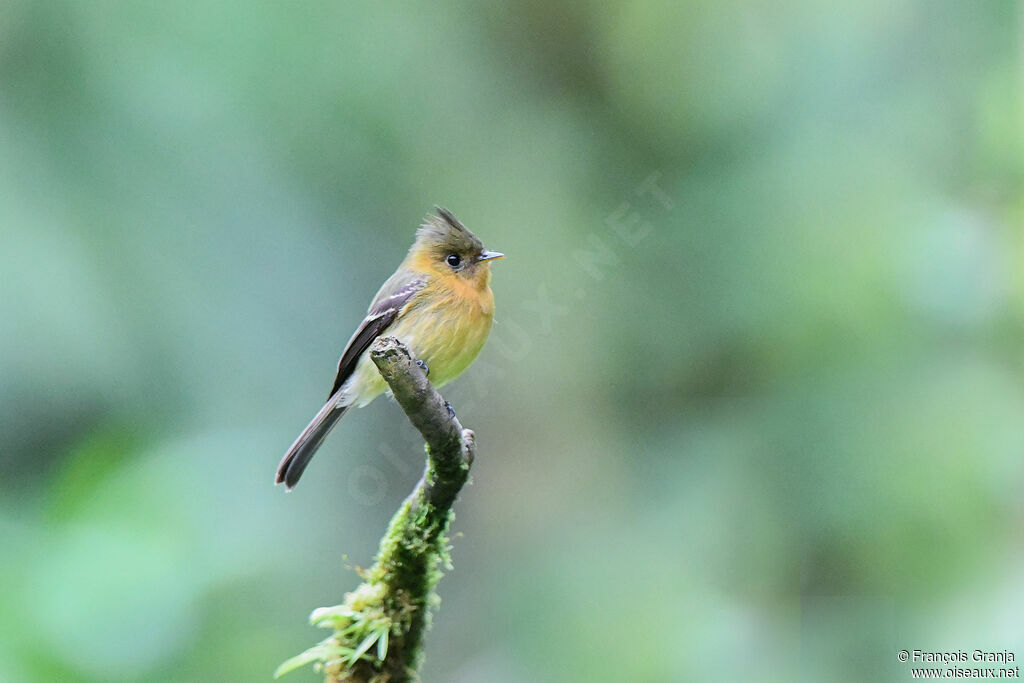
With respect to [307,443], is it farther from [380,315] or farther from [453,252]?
[453,252]

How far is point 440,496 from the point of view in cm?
370

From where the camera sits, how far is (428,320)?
194 inches

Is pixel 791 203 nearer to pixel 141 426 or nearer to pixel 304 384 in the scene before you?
pixel 304 384

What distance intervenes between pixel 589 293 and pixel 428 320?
9.65 feet

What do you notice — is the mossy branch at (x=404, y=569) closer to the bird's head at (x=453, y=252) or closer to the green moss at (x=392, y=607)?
the green moss at (x=392, y=607)

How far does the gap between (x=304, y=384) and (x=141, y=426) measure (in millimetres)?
2155

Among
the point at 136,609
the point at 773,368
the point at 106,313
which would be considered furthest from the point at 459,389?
the point at 136,609

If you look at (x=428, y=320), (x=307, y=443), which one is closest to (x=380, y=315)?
(x=428, y=320)

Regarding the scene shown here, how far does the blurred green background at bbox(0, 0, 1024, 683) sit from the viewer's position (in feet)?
18.4

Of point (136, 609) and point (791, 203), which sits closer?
point (136, 609)

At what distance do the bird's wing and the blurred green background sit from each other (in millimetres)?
666

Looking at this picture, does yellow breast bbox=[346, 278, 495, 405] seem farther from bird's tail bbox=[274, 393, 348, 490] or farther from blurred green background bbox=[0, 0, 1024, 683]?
blurred green background bbox=[0, 0, 1024, 683]

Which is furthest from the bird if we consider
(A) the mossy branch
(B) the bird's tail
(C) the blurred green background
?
(A) the mossy branch

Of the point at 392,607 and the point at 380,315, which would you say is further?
the point at 380,315
